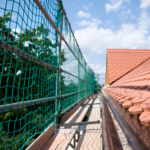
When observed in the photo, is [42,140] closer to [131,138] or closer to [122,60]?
[131,138]

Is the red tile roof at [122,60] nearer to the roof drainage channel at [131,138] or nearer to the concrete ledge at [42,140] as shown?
the concrete ledge at [42,140]

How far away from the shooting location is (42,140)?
6.42ft

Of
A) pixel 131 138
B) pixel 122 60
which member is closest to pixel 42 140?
pixel 131 138

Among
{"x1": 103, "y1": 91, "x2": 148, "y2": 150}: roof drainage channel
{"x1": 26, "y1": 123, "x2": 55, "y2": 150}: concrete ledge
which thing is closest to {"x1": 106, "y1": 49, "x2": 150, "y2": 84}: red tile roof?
{"x1": 26, "y1": 123, "x2": 55, "y2": 150}: concrete ledge

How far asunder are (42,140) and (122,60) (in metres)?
6.64

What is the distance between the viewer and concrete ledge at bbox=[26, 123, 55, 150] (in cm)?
167

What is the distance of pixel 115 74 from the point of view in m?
6.68

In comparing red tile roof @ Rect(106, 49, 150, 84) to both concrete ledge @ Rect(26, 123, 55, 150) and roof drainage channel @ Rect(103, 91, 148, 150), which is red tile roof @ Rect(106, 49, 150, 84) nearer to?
concrete ledge @ Rect(26, 123, 55, 150)

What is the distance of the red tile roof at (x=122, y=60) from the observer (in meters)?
6.74

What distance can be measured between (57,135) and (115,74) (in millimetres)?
4922

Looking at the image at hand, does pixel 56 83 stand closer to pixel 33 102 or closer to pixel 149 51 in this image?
pixel 33 102

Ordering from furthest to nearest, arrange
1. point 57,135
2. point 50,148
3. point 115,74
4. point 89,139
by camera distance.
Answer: point 115,74 < point 89,139 < point 57,135 < point 50,148

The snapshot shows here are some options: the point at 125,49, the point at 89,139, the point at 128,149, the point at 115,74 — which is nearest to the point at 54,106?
the point at 89,139

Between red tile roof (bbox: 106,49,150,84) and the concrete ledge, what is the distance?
184 inches
